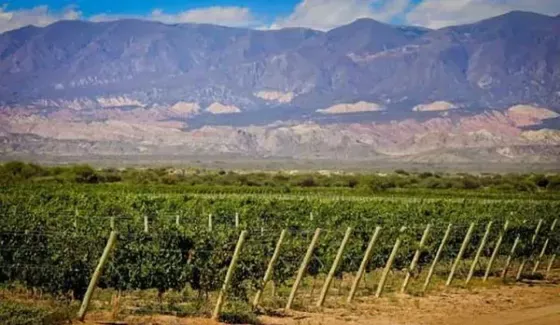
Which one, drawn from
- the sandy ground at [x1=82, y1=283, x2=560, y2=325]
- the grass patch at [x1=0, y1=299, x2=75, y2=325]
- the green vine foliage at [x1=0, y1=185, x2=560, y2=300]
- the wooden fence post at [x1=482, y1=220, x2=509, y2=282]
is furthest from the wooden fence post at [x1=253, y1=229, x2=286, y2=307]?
the wooden fence post at [x1=482, y1=220, x2=509, y2=282]

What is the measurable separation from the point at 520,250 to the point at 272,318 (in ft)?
45.7

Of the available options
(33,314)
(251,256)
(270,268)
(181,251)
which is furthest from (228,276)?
(33,314)

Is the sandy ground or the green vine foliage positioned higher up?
the green vine foliage

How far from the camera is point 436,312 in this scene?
21.6 metres

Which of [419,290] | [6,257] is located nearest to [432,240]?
[419,290]

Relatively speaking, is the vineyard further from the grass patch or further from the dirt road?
the grass patch

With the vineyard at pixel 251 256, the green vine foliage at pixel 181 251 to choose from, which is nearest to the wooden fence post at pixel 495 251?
the vineyard at pixel 251 256

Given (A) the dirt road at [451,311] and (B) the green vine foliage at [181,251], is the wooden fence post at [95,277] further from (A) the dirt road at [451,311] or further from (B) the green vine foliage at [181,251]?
(A) the dirt road at [451,311]

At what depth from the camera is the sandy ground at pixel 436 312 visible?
1900 cm

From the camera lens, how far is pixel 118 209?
138ft

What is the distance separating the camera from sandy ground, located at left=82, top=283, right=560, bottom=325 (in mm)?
19000

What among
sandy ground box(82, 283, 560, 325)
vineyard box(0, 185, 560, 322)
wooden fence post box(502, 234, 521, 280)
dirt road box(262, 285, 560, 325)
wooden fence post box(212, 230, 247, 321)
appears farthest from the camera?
wooden fence post box(502, 234, 521, 280)

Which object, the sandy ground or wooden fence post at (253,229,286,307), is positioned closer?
the sandy ground

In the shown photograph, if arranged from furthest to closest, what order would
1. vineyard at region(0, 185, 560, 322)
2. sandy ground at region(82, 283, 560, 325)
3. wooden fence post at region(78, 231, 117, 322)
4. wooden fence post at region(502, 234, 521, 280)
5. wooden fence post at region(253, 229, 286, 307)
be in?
wooden fence post at region(502, 234, 521, 280), wooden fence post at region(253, 229, 286, 307), sandy ground at region(82, 283, 560, 325), vineyard at region(0, 185, 560, 322), wooden fence post at region(78, 231, 117, 322)
